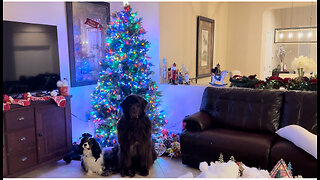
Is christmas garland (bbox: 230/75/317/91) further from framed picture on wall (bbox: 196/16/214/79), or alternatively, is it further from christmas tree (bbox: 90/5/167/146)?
framed picture on wall (bbox: 196/16/214/79)

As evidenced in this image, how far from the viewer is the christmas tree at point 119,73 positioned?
345 centimetres

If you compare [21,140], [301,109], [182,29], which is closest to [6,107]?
[21,140]

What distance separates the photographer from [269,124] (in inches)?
117

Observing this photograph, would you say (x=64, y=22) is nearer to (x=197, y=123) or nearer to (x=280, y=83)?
(x=197, y=123)

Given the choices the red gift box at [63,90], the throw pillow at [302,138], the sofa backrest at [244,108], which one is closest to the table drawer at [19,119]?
the red gift box at [63,90]

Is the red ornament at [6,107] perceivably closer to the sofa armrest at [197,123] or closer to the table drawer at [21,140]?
the table drawer at [21,140]

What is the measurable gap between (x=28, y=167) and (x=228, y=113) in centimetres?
235

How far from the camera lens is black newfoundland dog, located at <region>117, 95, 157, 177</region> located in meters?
2.76

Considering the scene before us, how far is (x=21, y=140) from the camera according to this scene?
9.16ft

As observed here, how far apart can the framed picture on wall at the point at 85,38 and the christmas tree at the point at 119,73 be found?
64 cm

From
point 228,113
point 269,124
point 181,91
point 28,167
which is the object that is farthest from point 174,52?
point 28,167

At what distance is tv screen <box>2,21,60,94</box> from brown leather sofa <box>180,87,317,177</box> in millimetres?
1787

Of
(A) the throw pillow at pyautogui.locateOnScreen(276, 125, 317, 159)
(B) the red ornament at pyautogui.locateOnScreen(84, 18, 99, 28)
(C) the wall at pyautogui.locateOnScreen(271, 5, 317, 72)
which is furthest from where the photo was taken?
(C) the wall at pyautogui.locateOnScreen(271, 5, 317, 72)

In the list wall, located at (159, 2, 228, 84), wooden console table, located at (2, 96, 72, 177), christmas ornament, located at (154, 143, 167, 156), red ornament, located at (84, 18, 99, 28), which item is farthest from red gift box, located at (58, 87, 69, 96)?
wall, located at (159, 2, 228, 84)
